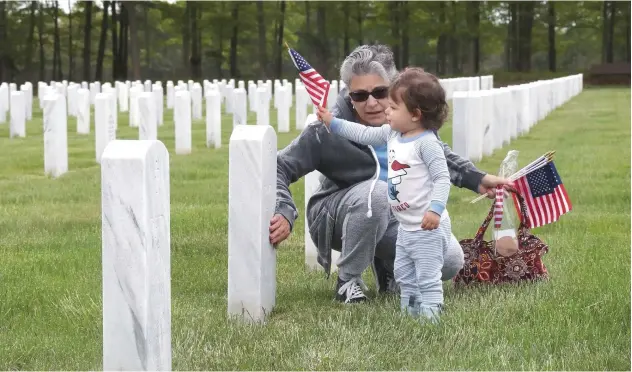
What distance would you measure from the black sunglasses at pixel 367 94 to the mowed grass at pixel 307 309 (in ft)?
3.43

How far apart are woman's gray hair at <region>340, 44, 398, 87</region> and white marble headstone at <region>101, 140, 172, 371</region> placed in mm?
1915

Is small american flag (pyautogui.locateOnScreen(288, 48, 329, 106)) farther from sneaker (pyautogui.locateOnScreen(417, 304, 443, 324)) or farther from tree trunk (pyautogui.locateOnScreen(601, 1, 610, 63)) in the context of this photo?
tree trunk (pyautogui.locateOnScreen(601, 1, 610, 63))

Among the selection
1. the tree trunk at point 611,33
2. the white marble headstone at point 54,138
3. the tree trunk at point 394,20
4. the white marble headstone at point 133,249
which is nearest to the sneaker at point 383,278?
the white marble headstone at point 133,249

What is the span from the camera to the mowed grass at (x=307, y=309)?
435cm

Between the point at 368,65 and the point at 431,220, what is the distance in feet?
3.21

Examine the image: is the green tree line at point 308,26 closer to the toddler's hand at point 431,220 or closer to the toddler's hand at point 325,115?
the toddler's hand at point 325,115

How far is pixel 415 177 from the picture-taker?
4.98 metres

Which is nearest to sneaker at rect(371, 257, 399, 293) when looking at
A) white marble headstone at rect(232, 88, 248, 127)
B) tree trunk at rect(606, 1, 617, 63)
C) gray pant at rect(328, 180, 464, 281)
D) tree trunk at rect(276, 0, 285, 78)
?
gray pant at rect(328, 180, 464, 281)

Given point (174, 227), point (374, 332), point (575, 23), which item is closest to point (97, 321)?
point (374, 332)

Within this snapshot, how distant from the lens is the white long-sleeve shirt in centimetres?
489

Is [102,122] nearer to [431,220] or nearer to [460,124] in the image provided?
[460,124]

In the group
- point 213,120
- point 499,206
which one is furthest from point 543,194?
point 213,120

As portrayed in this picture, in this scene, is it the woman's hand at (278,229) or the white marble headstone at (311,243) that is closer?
the woman's hand at (278,229)

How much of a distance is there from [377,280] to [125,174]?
108 inches
